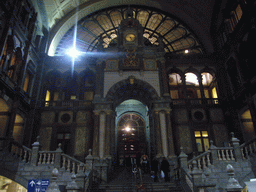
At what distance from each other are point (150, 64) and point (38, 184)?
13.8 meters

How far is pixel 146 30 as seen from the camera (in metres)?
26.4

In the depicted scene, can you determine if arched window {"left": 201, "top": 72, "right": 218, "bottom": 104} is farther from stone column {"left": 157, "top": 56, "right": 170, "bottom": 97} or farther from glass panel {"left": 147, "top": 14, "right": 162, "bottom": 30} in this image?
glass panel {"left": 147, "top": 14, "right": 162, "bottom": 30}

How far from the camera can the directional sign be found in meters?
10.5

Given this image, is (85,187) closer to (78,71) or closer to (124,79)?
(124,79)

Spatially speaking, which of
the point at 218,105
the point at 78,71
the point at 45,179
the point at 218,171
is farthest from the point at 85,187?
the point at 218,105

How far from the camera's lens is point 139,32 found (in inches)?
828

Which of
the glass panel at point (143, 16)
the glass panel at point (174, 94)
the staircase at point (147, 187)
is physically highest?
the glass panel at point (143, 16)

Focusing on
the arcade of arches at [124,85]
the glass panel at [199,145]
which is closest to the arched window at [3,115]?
the arcade of arches at [124,85]

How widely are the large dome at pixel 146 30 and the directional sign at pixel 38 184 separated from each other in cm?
1757

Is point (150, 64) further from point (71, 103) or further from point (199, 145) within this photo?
point (199, 145)

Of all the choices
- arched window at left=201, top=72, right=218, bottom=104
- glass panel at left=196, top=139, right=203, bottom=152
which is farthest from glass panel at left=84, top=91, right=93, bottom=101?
arched window at left=201, top=72, right=218, bottom=104

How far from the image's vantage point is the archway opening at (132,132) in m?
21.6

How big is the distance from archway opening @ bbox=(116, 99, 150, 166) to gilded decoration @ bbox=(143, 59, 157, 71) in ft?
18.6

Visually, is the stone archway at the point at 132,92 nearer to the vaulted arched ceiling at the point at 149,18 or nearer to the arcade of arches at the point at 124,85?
the arcade of arches at the point at 124,85
